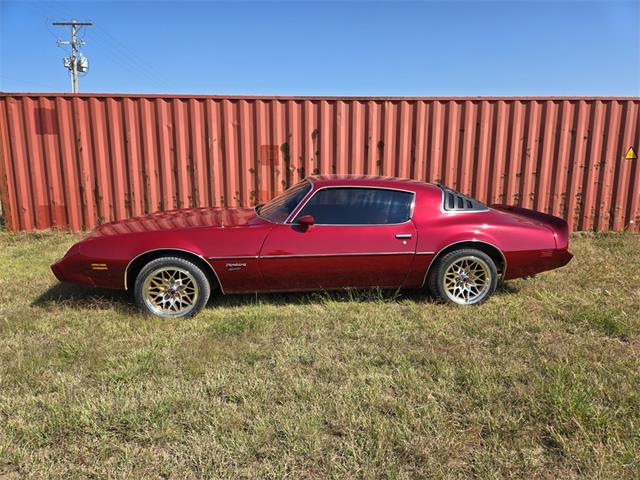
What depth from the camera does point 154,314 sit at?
3816 millimetres

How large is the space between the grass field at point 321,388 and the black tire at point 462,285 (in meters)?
0.15

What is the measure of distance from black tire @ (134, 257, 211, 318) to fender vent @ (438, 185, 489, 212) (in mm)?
2432

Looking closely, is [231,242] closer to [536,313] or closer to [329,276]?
[329,276]

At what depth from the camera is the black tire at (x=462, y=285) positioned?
4141 millimetres

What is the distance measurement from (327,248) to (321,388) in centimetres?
146

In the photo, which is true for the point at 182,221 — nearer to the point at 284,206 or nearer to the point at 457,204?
the point at 284,206

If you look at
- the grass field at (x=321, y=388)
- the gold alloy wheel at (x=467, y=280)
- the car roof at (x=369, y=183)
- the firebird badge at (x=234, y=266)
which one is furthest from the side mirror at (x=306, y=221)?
the gold alloy wheel at (x=467, y=280)

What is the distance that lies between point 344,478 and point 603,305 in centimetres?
349

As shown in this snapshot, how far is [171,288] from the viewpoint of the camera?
151 inches

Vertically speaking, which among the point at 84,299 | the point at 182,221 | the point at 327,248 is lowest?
the point at 84,299

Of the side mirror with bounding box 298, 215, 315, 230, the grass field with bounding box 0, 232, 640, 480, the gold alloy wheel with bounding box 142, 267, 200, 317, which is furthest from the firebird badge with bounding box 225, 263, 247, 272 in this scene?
the side mirror with bounding box 298, 215, 315, 230

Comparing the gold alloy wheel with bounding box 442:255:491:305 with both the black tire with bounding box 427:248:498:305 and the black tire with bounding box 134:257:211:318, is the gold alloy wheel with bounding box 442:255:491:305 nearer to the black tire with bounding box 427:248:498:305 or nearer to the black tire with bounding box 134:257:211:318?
the black tire with bounding box 427:248:498:305

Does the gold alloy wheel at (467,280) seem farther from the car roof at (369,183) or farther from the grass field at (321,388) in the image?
the car roof at (369,183)

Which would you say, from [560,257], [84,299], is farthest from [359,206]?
[84,299]
